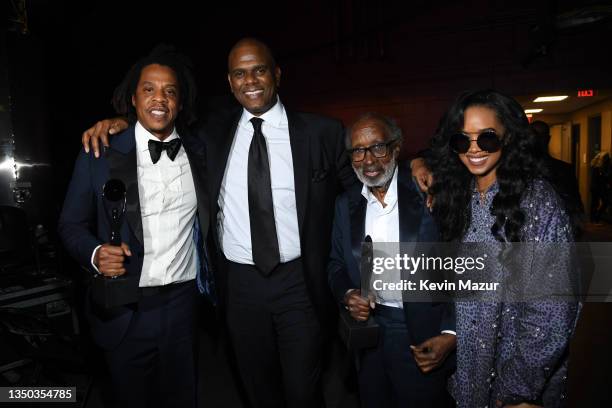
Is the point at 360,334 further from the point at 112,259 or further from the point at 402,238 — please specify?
the point at 112,259

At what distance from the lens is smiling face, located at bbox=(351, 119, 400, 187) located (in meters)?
1.92

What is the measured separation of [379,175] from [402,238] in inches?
12.2

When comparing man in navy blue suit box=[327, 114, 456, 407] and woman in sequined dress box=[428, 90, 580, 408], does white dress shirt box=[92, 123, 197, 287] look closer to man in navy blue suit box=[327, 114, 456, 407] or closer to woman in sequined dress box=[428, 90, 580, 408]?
man in navy blue suit box=[327, 114, 456, 407]

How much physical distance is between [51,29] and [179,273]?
5.77 m

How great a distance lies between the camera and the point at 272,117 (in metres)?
2.30

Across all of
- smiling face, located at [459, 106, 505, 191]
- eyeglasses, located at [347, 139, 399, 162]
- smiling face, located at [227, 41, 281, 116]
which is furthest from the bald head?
smiling face, located at [459, 106, 505, 191]

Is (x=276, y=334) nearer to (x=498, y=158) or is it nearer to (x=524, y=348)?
(x=524, y=348)

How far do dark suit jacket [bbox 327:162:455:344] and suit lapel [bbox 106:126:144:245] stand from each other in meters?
0.96

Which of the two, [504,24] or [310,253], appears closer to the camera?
[310,253]

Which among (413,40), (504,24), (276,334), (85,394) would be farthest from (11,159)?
(504,24)

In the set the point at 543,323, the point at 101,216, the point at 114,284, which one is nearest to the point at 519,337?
the point at 543,323

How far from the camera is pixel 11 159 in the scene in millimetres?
4984

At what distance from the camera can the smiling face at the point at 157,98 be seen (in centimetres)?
206

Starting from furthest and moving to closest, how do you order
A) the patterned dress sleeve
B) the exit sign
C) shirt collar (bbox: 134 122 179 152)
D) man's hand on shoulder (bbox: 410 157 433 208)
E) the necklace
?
the exit sign < shirt collar (bbox: 134 122 179 152) < man's hand on shoulder (bbox: 410 157 433 208) < the necklace < the patterned dress sleeve
